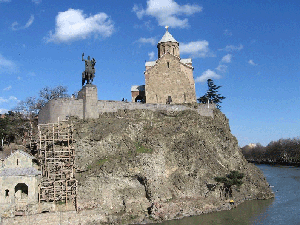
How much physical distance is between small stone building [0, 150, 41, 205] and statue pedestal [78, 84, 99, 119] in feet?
25.6

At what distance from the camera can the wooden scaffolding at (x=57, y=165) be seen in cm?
2370

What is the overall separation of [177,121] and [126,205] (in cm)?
1145

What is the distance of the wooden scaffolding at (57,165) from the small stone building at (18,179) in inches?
27.8

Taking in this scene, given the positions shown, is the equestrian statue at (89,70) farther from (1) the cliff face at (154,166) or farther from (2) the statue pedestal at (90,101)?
(1) the cliff face at (154,166)

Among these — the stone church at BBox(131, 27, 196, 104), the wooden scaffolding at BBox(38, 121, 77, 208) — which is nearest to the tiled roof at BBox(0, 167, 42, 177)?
the wooden scaffolding at BBox(38, 121, 77, 208)

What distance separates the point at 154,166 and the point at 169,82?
14.6 metres

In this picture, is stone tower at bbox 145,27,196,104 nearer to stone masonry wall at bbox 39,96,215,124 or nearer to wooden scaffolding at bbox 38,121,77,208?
stone masonry wall at bbox 39,96,215,124

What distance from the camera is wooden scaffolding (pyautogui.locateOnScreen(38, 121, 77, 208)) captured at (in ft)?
77.8

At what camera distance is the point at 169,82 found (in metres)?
39.0

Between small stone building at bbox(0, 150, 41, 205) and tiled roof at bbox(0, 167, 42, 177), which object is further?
tiled roof at bbox(0, 167, 42, 177)

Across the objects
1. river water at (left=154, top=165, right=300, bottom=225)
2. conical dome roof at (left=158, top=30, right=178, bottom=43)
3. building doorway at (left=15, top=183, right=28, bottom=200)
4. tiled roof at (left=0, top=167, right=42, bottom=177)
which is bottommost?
river water at (left=154, top=165, right=300, bottom=225)

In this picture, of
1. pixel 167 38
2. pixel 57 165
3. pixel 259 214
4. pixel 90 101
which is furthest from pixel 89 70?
pixel 259 214

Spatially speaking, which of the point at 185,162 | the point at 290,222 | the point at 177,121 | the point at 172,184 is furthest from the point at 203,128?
the point at 290,222

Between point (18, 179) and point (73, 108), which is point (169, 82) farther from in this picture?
point (18, 179)
